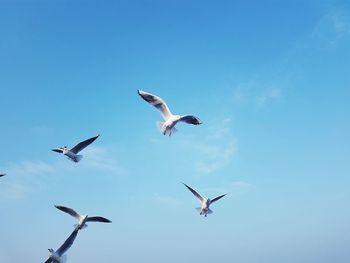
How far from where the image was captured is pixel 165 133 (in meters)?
26.8

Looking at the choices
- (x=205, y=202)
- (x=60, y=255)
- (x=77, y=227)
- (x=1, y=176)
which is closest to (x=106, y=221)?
(x=77, y=227)

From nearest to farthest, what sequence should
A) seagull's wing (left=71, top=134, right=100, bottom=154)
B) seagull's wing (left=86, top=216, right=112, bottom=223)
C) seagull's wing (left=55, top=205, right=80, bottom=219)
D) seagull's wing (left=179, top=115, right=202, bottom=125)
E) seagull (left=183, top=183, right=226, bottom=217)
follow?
seagull's wing (left=179, top=115, right=202, bottom=125)
seagull's wing (left=71, top=134, right=100, bottom=154)
seagull's wing (left=86, top=216, right=112, bottom=223)
seagull's wing (left=55, top=205, right=80, bottom=219)
seagull (left=183, top=183, right=226, bottom=217)

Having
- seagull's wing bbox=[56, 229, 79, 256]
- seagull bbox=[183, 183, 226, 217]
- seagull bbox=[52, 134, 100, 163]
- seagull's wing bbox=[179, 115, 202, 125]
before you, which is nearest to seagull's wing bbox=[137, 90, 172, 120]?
seagull's wing bbox=[179, 115, 202, 125]

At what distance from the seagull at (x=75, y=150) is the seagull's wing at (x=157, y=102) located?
5.75 metres

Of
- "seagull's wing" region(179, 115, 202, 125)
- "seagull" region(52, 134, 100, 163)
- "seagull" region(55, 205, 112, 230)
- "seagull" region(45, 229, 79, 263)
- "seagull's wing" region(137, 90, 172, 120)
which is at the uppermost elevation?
"seagull's wing" region(137, 90, 172, 120)

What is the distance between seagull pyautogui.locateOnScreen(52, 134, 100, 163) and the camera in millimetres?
30672

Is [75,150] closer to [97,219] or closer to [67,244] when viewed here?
[97,219]

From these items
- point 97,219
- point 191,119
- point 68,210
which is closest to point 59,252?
point 97,219

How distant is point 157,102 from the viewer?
26.9 m

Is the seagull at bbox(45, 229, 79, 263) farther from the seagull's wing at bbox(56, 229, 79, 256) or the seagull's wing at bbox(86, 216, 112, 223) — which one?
the seagull's wing at bbox(86, 216, 112, 223)

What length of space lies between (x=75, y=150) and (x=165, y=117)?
783cm

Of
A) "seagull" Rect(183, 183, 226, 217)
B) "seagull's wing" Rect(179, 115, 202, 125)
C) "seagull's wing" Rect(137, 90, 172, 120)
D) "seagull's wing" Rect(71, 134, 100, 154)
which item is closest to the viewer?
"seagull's wing" Rect(179, 115, 202, 125)

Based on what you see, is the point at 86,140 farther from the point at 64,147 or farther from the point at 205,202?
the point at 205,202

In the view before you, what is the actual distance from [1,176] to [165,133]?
10100 millimetres
